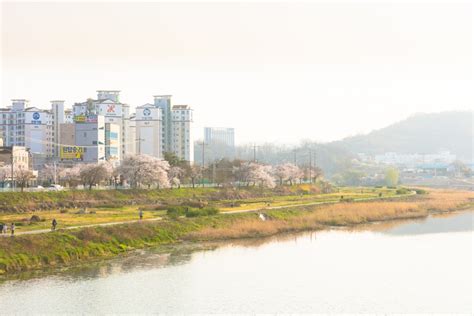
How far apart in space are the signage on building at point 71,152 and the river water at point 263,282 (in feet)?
127

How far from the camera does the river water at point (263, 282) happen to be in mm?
21281

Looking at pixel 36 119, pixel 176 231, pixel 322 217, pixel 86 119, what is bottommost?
pixel 322 217

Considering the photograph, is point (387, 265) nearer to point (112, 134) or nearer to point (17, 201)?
point (17, 201)

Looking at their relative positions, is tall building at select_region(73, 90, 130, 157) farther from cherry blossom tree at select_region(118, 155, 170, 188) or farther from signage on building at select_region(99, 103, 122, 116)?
cherry blossom tree at select_region(118, 155, 170, 188)

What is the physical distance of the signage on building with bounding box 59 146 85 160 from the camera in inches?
2776

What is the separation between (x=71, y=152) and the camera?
Answer: 70.7 meters

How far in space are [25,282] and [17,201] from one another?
18.9 meters

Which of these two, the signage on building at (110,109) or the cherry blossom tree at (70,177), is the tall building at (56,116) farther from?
the cherry blossom tree at (70,177)

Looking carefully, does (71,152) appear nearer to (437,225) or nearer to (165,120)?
(165,120)

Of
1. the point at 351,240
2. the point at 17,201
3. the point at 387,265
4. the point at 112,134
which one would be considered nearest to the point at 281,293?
the point at 387,265

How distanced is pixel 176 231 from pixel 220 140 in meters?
144

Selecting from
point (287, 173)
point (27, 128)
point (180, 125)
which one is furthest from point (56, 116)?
point (287, 173)

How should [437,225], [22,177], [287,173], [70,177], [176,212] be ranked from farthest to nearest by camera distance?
[287,173] < [70,177] < [22,177] < [437,225] < [176,212]

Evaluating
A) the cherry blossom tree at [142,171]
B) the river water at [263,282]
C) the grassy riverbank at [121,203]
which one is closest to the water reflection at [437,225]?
the river water at [263,282]
